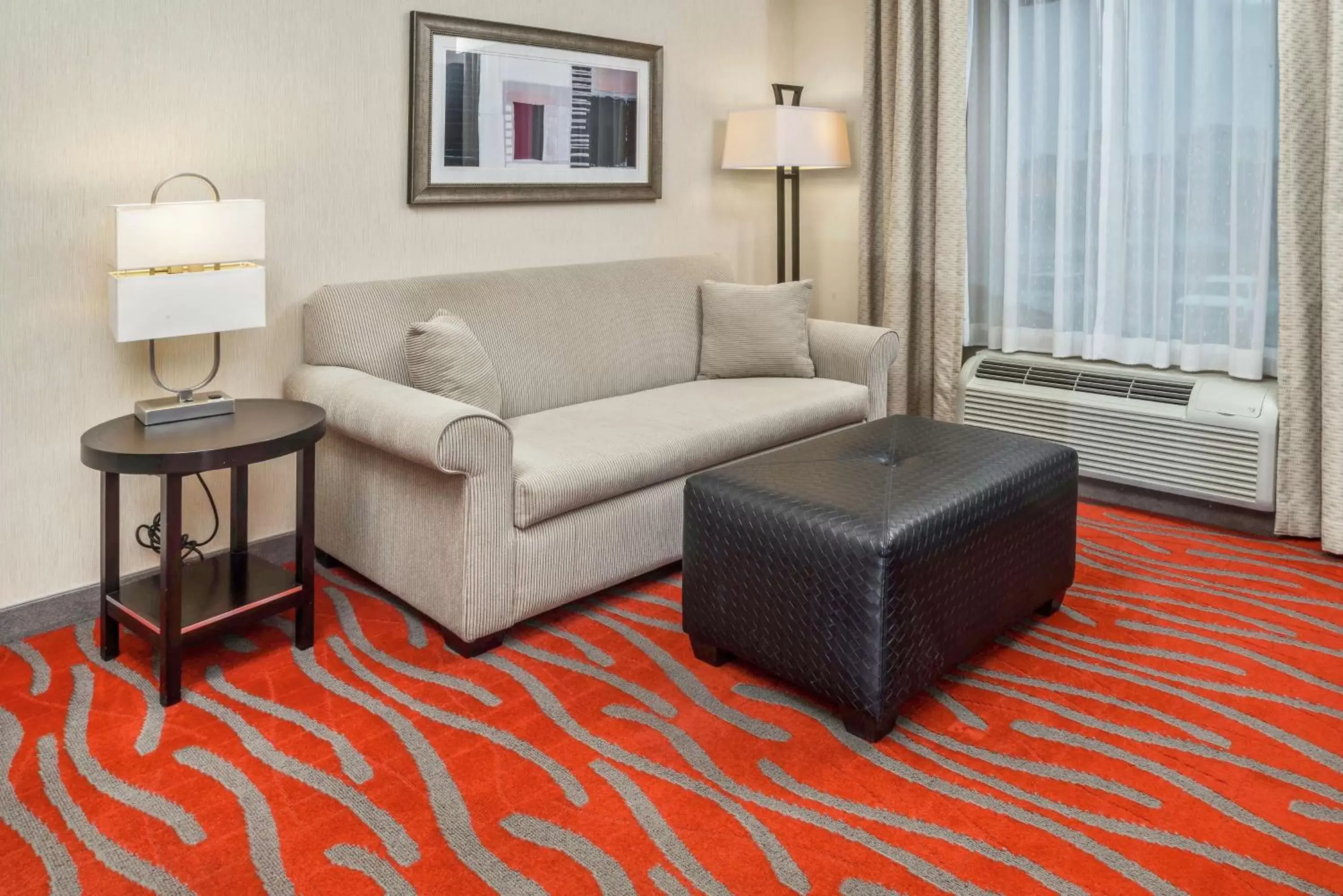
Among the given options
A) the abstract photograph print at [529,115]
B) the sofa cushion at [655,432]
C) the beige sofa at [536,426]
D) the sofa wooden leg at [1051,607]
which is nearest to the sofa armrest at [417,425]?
the beige sofa at [536,426]

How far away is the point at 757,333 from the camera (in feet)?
12.5

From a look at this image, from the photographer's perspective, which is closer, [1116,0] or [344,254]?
[344,254]

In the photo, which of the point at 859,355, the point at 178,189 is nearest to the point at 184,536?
the point at 178,189

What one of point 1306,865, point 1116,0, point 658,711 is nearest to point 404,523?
point 658,711

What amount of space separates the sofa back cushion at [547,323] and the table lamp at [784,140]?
468mm

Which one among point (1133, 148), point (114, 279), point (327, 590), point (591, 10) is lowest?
point (327, 590)

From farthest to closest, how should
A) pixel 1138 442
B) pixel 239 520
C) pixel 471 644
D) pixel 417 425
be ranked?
pixel 1138 442 < pixel 239 520 < pixel 471 644 < pixel 417 425

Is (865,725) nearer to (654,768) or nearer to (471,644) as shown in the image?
(654,768)

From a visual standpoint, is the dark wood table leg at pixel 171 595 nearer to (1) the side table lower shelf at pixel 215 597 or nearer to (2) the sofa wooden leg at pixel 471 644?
(1) the side table lower shelf at pixel 215 597

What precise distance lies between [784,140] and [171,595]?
284 cm

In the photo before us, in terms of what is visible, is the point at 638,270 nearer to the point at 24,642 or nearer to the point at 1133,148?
the point at 1133,148

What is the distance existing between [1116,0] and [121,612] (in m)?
3.74

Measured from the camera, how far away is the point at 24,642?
267cm

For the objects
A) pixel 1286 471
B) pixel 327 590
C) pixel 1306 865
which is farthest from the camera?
pixel 1286 471
